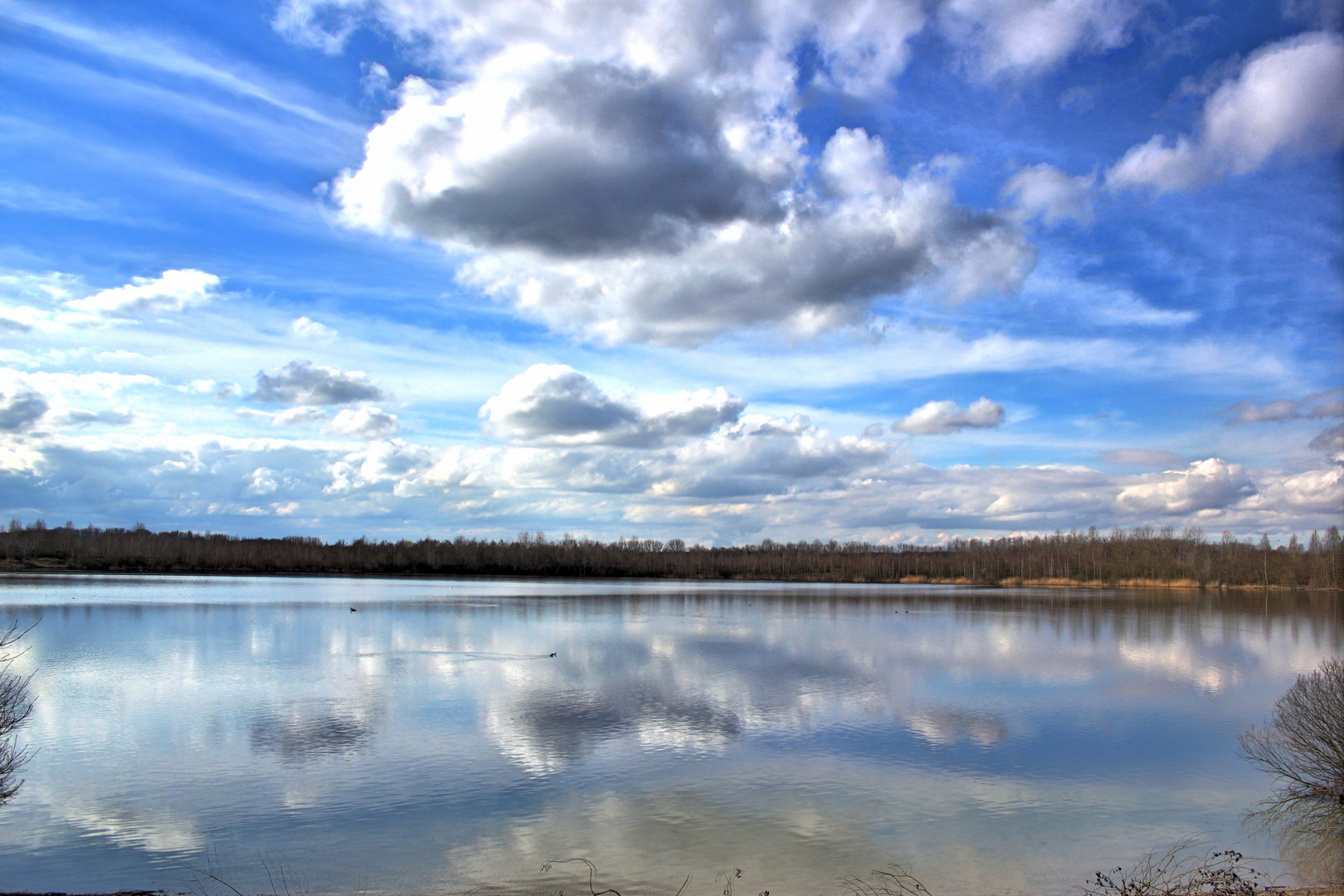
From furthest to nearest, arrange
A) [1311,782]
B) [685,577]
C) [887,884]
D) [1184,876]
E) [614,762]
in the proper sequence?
[685,577], [614,762], [1311,782], [1184,876], [887,884]

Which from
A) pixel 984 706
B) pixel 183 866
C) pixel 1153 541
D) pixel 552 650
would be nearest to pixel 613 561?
pixel 1153 541

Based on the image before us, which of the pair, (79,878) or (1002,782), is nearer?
(79,878)

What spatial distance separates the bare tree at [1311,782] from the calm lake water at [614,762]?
0.44m

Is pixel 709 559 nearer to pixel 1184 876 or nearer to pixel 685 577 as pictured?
pixel 685 577

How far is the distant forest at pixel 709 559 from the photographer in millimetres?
108500

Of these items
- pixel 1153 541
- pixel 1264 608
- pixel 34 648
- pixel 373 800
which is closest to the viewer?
pixel 373 800

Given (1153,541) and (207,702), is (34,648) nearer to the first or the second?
(207,702)

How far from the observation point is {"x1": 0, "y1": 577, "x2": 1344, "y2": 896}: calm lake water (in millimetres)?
9492

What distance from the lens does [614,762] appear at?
44.6 feet

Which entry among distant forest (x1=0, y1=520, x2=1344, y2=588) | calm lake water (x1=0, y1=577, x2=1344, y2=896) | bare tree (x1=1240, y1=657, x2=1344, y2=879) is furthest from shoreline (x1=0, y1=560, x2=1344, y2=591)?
bare tree (x1=1240, y1=657, x2=1344, y2=879)

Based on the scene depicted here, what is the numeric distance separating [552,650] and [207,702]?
11775 mm

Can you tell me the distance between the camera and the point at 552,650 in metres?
28.0

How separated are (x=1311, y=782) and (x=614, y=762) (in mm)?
10996

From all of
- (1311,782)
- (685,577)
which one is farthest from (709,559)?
(1311,782)
